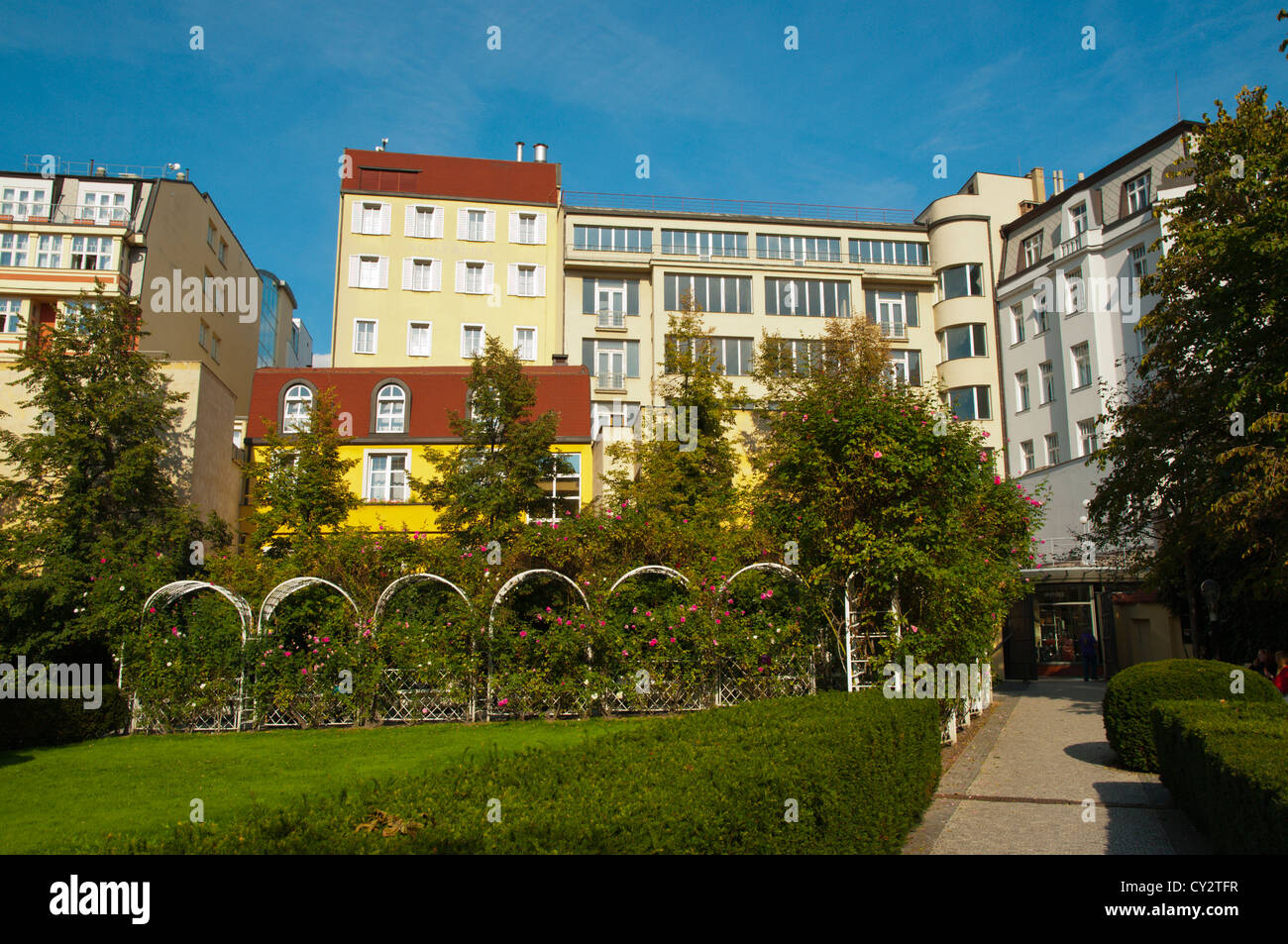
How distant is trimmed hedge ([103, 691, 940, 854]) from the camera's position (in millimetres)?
4258

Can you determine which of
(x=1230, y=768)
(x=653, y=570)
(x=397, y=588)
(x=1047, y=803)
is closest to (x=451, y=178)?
(x=397, y=588)

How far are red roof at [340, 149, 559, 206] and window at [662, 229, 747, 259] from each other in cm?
628

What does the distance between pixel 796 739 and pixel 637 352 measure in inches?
1582

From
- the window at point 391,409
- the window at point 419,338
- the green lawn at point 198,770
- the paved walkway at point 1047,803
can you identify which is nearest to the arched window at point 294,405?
the window at point 391,409

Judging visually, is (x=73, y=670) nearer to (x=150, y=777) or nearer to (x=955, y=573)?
(x=150, y=777)

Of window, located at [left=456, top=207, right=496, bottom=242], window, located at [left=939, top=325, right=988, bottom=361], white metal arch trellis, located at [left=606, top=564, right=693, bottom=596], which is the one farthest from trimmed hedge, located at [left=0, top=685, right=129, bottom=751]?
window, located at [left=939, top=325, right=988, bottom=361]

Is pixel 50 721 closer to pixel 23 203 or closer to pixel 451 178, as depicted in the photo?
pixel 23 203

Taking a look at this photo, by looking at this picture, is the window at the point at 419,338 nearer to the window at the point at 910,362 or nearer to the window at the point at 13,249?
the window at the point at 13,249

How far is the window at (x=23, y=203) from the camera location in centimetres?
4075

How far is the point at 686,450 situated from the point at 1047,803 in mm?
21260

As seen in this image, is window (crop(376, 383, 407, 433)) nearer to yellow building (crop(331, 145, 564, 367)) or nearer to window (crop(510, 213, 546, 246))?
yellow building (crop(331, 145, 564, 367))

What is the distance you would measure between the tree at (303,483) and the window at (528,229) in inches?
815

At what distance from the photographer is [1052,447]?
43312 mm
